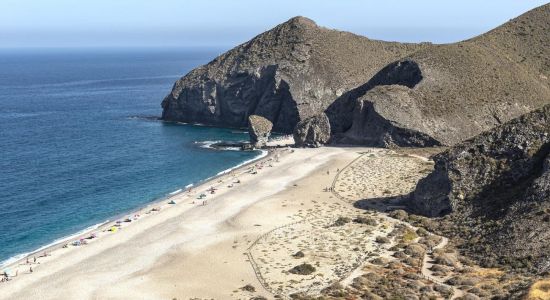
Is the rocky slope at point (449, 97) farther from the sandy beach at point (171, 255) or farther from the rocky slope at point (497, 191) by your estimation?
the rocky slope at point (497, 191)

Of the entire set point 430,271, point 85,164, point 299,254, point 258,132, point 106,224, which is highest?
point 258,132

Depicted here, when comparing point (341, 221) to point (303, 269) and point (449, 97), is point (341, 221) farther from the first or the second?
point (449, 97)

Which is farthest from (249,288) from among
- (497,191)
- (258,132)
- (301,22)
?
(301,22)

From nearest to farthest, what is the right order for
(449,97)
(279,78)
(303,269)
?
(303,269) → (449,97) → (279,78)

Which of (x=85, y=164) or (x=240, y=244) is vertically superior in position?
(x=85, y=164)

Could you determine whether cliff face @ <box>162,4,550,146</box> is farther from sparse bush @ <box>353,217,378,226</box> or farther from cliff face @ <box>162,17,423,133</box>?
sparse bush @ <box>353,217,378,226</box>

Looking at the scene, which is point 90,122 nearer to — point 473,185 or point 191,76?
point 191,76
